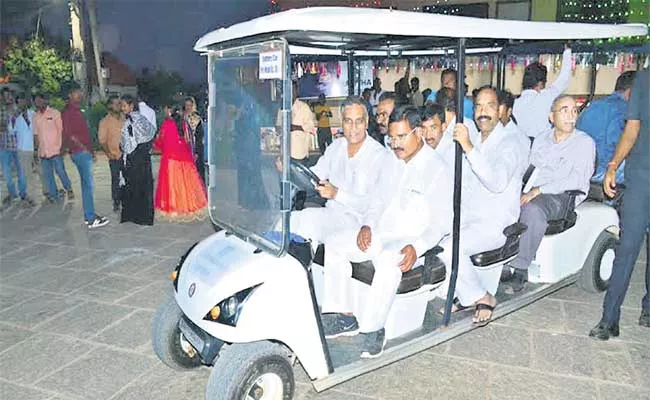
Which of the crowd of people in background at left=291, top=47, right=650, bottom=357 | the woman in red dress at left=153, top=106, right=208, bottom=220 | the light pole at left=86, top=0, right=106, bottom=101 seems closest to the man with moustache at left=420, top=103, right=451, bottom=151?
the crowd of people in background at left=291, top=47, right=650, bottom=357

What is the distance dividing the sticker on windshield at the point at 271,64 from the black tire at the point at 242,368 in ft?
4.38

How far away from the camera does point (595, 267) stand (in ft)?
15.3

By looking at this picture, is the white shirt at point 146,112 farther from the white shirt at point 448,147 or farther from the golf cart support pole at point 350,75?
the white shirt at point 448,147

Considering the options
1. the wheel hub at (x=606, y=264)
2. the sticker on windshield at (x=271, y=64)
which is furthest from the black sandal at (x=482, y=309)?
the sticker on windshield at (x=271, y=64)

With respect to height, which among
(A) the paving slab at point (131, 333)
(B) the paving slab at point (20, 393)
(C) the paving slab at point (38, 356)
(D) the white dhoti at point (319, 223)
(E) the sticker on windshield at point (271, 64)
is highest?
(E) the sticker on windshield at point (271, 64)

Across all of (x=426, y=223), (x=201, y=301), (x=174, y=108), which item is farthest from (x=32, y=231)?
(x=426, y=223)

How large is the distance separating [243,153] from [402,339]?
4.87ft

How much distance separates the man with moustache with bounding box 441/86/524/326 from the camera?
3725mm

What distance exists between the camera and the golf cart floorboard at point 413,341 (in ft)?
10.0

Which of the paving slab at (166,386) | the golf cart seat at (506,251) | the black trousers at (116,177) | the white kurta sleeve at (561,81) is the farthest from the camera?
the black trousers at (116,177)

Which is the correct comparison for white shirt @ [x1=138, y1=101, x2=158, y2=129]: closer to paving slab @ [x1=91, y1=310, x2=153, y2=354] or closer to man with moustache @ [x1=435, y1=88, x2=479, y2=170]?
paving slab @ [x1=91, y1=310, x2=153, y2=354]

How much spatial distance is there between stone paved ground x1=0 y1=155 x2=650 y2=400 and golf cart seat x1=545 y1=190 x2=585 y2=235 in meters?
0.67

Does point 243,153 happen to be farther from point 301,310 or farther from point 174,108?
point 174,108

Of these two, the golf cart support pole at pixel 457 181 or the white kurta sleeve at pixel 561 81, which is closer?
the golf cart support pole at pixel 457 181
